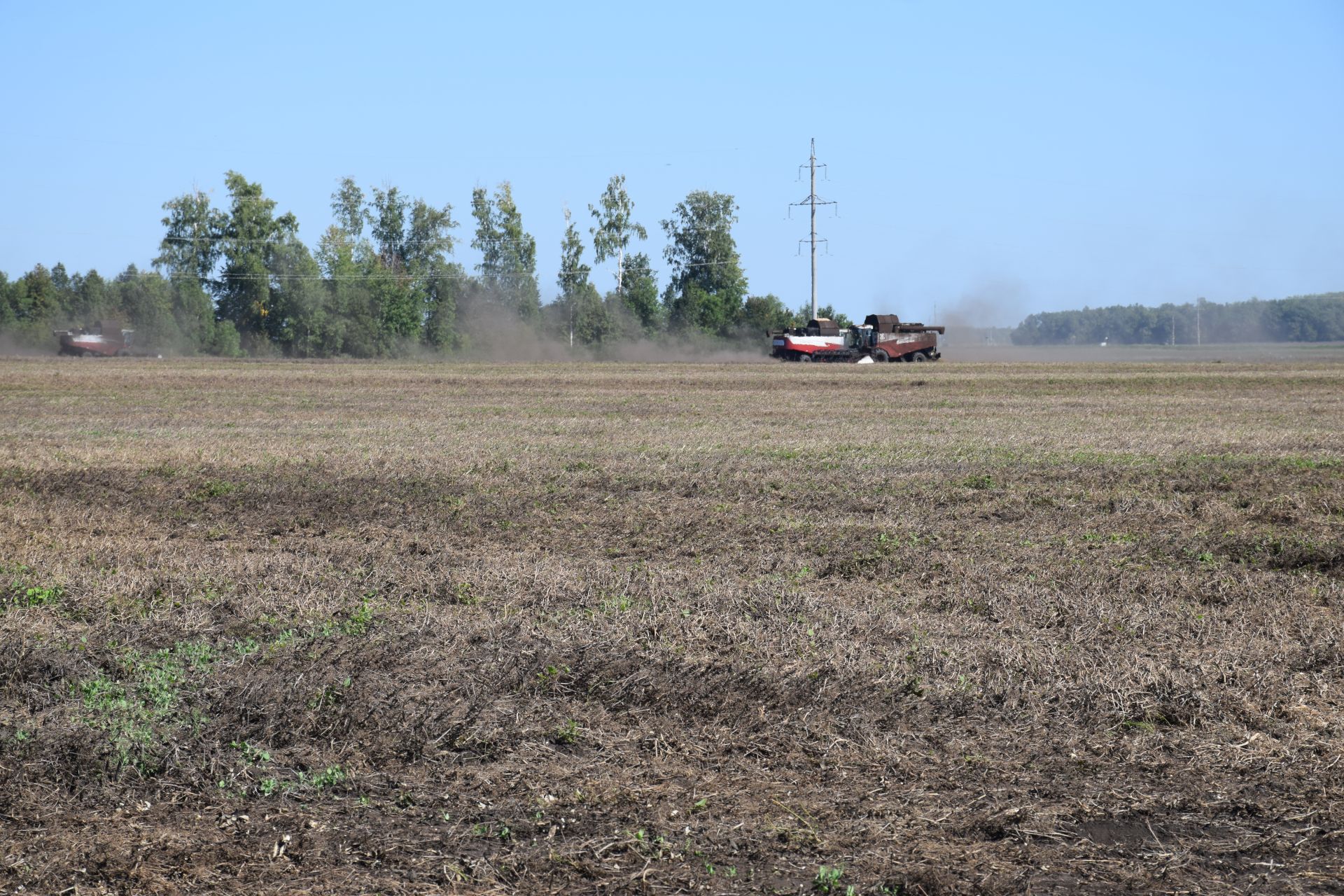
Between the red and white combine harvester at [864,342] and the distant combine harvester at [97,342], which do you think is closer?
the red and white combine harvester at [864,342]

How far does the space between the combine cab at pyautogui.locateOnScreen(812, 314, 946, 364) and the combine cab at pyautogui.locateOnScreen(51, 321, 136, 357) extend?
135 ft

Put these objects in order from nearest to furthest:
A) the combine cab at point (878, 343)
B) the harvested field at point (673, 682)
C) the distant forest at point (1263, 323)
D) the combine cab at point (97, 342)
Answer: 1. the harvested field at point (673, 682)
2. the combine cab at point (878, 343)
3. the combine cab at point (97, 342)
4. the distant forest at point (1263, 323)

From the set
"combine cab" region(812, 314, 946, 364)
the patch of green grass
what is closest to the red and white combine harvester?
"combine cab" region(812, 314, 946, 364)

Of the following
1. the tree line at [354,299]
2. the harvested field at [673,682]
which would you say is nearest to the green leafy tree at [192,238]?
the tree line at [354,299]

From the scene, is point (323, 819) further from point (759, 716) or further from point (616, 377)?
point (616, 377)

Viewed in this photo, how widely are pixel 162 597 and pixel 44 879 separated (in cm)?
431

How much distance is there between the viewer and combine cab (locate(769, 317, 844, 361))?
63134 mm

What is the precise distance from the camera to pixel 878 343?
6241cm

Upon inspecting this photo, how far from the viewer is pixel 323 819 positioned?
5.05 metres

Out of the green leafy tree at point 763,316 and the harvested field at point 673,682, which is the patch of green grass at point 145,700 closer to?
the harvested field at point 673,682

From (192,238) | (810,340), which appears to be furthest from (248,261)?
(810,340)

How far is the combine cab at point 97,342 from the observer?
69.8 meters

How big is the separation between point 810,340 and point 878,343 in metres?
3.58

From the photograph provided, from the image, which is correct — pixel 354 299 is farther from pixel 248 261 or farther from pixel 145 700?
pixel 145 700
